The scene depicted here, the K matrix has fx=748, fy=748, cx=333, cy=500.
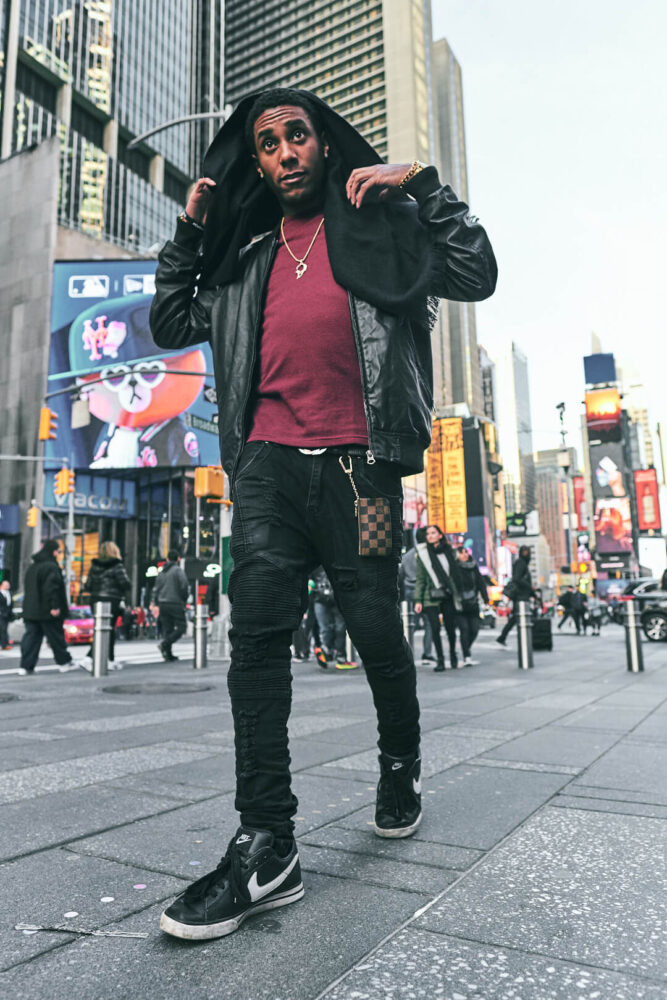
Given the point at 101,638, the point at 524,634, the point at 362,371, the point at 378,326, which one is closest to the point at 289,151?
the point at 378,326

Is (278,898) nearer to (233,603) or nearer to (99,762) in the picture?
(233,603)

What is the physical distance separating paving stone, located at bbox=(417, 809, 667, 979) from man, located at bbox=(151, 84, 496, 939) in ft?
1.29

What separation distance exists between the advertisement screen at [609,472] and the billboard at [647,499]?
1140cm

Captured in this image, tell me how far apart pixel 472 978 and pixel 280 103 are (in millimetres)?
2312

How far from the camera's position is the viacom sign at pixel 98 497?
131 ft

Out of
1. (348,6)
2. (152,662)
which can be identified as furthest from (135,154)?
(152,662)

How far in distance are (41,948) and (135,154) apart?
89.9 m

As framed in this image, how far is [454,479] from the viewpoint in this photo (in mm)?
67125

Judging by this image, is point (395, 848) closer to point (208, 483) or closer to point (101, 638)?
point (101, 638)

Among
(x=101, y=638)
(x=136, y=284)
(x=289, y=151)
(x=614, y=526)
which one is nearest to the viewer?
(x=289, y=151)

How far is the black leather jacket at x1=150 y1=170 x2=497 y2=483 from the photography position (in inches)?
84.1

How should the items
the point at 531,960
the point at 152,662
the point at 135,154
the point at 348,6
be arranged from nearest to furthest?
1. the point at 531,960
2. the point at 152,662
3. the point at 135,154
4. the point at 348,6

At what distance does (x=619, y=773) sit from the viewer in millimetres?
3404

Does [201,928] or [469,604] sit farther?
[469,604]
